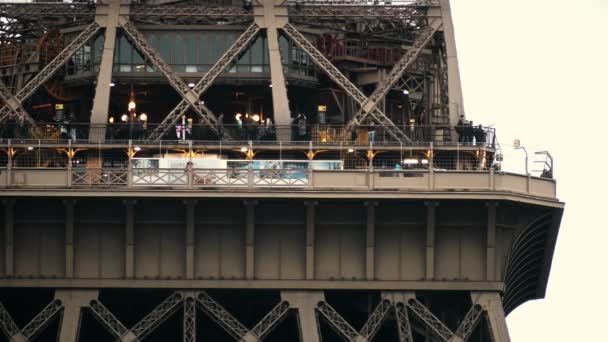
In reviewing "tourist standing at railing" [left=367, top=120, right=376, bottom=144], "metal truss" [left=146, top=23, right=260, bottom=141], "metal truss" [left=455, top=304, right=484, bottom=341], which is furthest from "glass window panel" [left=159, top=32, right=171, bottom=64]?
"metal truss" [left=455, top=304, right=484, bottom=341]

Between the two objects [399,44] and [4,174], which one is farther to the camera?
[399,44]

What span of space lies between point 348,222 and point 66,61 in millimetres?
15345

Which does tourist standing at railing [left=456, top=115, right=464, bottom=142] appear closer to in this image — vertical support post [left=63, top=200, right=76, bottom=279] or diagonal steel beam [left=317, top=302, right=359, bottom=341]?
diagonal steel beam [left=317, top=302, right=359, bottom=341]

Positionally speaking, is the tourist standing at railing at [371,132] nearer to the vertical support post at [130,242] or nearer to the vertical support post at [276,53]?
the vertical support post at [276,53]

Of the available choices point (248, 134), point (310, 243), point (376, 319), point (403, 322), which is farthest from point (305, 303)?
point (248, 134)

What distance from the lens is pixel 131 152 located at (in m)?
120

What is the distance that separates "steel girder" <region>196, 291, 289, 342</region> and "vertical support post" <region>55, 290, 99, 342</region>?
15.6 feet

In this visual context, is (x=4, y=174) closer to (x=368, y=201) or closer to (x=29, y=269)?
(x=29, y=269)

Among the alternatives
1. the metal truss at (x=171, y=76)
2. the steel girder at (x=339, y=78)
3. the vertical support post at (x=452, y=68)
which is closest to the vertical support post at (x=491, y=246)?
the steel girder at (x=339, y=78)

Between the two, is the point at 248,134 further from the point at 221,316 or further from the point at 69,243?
the point at 69,243

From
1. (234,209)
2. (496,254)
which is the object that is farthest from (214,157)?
(496,254)

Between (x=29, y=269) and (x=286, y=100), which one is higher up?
(x=286, y=100)

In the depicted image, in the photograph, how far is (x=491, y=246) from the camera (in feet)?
389

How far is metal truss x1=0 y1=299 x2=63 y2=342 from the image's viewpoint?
118m
